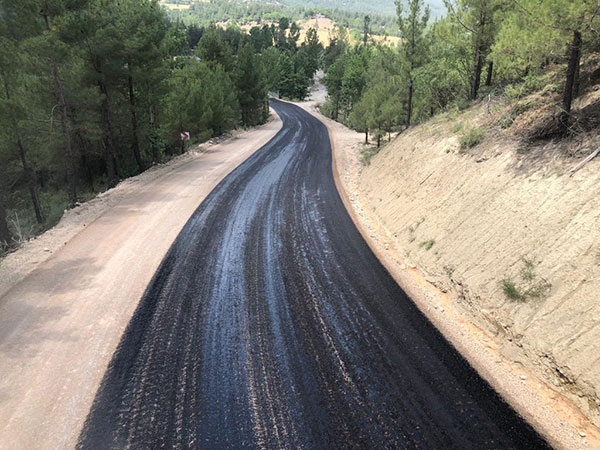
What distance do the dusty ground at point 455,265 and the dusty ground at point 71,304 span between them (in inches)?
249

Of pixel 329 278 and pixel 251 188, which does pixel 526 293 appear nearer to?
pixel 329 278

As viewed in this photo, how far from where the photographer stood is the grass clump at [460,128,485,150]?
11469mm

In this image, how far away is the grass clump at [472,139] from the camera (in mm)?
11469

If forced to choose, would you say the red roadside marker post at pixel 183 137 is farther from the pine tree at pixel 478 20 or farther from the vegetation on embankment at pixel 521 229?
the pine tree at pixel 478 20

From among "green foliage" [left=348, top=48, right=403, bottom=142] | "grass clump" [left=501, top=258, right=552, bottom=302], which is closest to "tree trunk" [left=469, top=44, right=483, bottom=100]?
"green foliage" [left=348, top=48, right=403, bottom=142]

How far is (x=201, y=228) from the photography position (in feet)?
39.7

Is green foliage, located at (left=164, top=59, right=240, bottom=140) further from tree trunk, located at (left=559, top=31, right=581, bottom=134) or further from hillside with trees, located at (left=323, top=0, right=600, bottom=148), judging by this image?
tree trunk, located at (left=559, top=31, right=581, bottom=134)

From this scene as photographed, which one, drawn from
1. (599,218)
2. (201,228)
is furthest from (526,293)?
(201,228)

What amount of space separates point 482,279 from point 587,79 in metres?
6.93

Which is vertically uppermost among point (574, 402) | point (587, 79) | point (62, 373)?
point (587, 79)

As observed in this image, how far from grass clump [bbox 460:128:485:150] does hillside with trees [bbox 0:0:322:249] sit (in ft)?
48.2

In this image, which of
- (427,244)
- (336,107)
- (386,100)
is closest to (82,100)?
(427,244)

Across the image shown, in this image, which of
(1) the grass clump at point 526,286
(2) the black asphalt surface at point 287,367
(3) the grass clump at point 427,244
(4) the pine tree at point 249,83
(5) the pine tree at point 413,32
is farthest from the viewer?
(4) the pine tree at point 249,83

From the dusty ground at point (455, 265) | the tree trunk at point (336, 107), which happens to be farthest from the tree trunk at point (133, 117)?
the tree trunk at point (336, 107)
